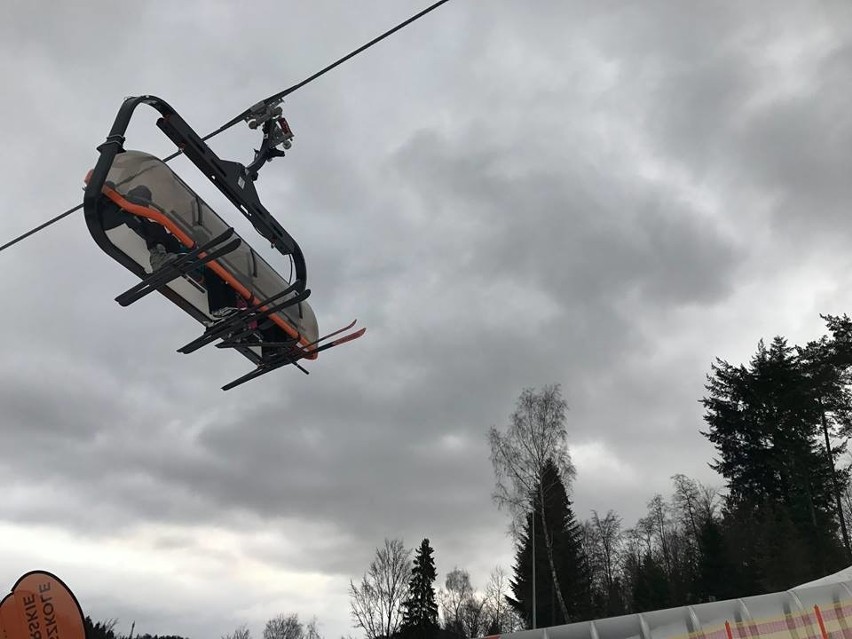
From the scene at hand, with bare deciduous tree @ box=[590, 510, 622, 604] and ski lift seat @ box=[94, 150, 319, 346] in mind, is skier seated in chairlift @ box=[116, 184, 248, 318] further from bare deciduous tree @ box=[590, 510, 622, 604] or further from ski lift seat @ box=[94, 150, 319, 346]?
bare deciduous tree @ box=[590, 510, 622, 604]

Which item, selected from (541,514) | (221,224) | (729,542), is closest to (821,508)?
(729,542)

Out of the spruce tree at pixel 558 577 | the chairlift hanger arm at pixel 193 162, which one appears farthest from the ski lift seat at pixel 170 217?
the spruce tree at pixel 558 577

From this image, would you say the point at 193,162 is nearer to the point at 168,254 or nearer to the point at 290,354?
the point at 168,254

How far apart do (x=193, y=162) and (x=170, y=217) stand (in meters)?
0.62

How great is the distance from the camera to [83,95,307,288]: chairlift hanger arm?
20.6 ft

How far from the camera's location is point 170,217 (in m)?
6.68

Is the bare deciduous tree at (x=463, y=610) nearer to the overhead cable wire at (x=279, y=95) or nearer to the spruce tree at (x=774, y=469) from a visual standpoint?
the spruce tree at (x=774, y=469)

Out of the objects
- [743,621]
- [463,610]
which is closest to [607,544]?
[463,610]

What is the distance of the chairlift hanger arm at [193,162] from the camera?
6.28m

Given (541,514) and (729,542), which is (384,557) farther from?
(729,542)

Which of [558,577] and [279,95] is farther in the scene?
[558,577]

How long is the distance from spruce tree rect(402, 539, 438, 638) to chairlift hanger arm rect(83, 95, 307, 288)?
151 ft

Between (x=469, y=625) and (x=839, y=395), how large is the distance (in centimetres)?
4084

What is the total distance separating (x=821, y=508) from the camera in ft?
110
